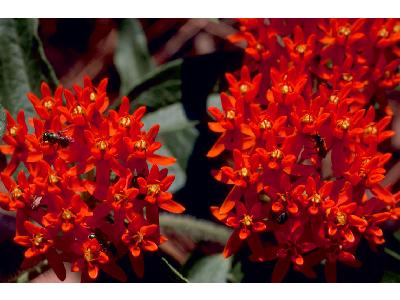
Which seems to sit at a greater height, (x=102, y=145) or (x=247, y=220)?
(x=102, y=145)

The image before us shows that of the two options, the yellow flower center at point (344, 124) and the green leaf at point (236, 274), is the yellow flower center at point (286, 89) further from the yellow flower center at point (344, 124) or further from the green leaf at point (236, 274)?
the green leaf at point (236, 274)

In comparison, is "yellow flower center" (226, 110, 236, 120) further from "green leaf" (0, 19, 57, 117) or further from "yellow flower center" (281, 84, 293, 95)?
"green leaf" (0, 19, 57, 117)

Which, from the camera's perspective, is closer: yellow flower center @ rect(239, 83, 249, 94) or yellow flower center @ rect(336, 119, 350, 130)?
yellow flower center @ rect(336, 119, 350, 130)

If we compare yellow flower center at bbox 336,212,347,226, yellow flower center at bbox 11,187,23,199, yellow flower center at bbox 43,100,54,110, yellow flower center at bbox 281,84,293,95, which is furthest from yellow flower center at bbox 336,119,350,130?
yellow flower center at bbox 11,187,23,199

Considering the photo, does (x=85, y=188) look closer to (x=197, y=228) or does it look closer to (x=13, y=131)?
(x=13, y=131)

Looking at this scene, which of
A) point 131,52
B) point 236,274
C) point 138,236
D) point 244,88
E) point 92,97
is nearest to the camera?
point 138,236

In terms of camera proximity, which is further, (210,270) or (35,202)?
(210,270)

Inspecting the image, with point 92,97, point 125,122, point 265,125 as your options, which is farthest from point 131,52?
point 265,125

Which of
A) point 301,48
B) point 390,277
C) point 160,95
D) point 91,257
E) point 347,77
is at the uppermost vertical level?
point 301,48
